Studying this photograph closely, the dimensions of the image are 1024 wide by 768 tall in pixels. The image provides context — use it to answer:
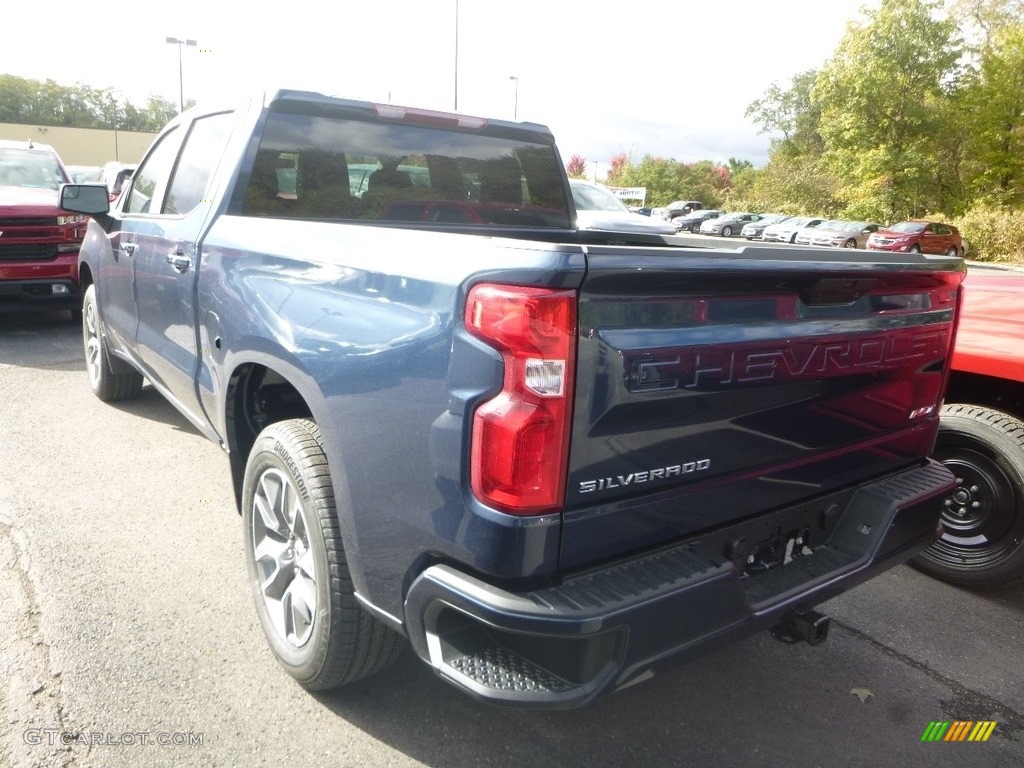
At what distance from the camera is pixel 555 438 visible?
181 centimetres

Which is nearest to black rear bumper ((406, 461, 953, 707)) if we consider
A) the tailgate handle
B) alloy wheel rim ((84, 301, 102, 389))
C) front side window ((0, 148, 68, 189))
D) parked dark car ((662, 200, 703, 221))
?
the tailgate handle

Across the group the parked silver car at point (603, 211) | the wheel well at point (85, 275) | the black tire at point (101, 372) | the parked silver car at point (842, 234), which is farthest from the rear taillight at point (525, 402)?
the parked silver car at point (842, 234)

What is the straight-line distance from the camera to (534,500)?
6.01 feet

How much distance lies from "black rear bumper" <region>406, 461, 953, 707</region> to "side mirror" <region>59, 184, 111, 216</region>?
3846 mm

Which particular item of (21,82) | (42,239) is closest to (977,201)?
(42,239)

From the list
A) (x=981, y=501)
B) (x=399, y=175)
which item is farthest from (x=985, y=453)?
(x=399, y=175)

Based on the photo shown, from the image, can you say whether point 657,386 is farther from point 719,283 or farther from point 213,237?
point 213,237

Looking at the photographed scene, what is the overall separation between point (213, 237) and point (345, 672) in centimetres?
175

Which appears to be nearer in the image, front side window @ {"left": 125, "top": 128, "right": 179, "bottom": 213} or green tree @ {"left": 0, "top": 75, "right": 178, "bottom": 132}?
front side window @ {"left": 125, "top": 128, "right": 179, "bottom": 213}

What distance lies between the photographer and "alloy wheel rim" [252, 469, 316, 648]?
2576 millimetres

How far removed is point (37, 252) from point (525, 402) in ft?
26.1

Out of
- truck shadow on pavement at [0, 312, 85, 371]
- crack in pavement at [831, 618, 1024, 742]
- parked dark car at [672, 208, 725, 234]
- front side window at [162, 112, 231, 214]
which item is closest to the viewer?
crack in pavement at [831, 618, 1024, 742]

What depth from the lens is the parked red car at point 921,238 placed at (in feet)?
98.6

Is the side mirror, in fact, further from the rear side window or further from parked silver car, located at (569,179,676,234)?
parked silver car, located at (569,179,676,234)
